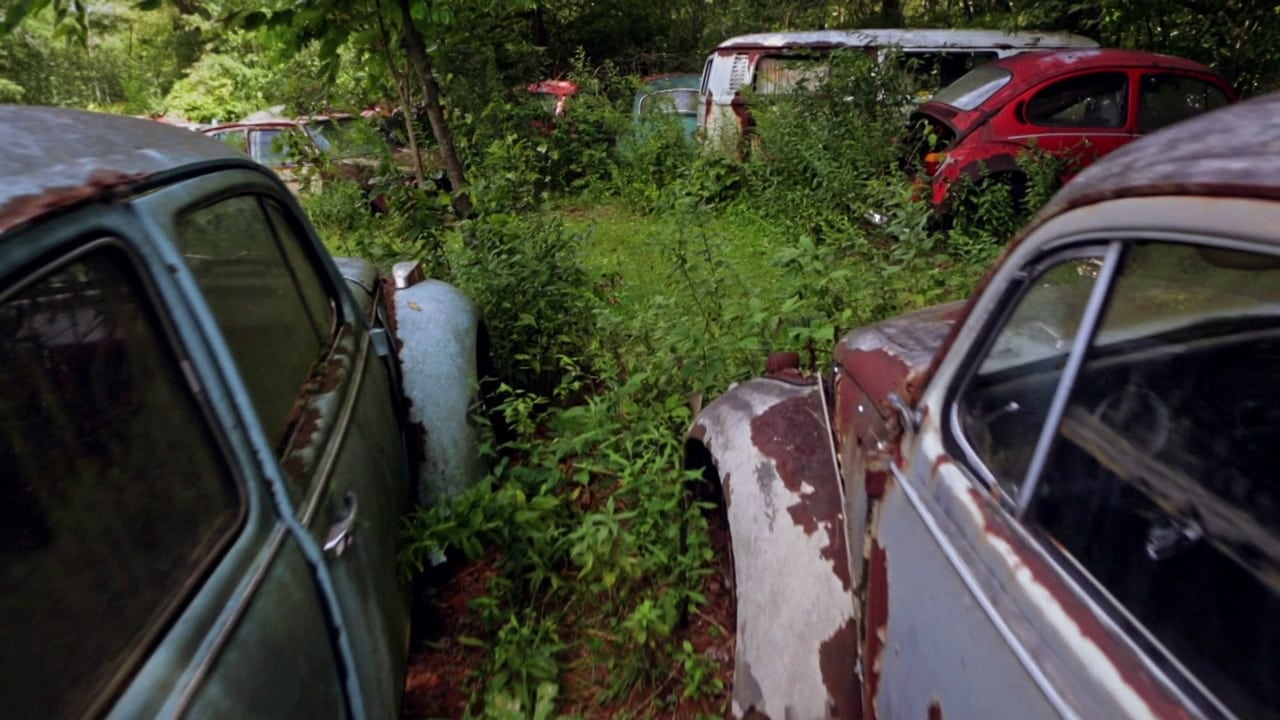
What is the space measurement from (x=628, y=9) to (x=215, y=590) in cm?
1650

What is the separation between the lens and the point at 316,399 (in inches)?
78.2

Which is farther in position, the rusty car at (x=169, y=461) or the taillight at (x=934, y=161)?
the taillight at (x=934, y=161)

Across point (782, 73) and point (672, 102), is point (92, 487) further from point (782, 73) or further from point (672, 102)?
point (672, 102)

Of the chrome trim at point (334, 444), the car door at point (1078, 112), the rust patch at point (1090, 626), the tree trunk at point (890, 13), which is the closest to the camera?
the rust patch at point (1090, 626)

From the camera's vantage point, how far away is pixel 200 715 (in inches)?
45.2

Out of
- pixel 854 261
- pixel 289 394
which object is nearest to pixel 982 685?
pixel 289 394

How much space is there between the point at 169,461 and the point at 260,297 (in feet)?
2.29

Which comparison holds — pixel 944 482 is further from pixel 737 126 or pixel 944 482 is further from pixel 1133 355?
pixel 737 126

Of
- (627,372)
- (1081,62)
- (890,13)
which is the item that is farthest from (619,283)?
(890,13)

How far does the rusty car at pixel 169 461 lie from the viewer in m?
1.11

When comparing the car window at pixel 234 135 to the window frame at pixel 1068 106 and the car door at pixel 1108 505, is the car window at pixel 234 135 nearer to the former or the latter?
the window frame at pixel 1068 106

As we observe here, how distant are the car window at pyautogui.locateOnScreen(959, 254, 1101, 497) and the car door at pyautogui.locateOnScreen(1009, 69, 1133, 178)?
19.0 feet

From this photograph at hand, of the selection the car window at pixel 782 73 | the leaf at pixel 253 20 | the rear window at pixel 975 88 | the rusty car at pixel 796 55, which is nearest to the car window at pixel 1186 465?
the leaf at pixel 253 20

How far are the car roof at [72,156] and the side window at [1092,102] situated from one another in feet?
22.6
